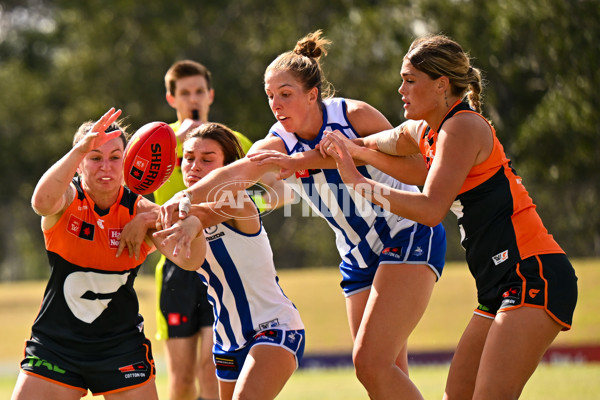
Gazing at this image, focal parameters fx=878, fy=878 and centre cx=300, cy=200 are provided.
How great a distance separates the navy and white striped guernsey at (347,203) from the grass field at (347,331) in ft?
13.0

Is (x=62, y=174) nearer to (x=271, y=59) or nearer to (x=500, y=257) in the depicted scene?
(x=500, y=257)

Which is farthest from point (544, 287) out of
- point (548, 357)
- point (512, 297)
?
point (548, 357)

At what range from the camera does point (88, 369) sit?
4.43 meters

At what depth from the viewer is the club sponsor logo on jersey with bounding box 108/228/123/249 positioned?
4625 millimetres

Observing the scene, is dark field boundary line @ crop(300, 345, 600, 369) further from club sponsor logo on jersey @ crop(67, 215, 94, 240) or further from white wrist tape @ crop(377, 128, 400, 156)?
club sponsor logo on jersey @ crop(67, 215, 94, 240)

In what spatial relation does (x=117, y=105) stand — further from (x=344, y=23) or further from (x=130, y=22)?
(x=344, y=23)

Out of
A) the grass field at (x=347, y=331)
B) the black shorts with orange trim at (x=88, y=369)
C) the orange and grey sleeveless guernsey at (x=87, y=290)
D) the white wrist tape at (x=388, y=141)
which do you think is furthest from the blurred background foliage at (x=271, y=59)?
the black shorts with orange trim at (x=88, y=369)

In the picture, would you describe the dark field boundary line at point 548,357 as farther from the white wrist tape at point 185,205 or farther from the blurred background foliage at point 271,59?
the white wrist tape at point 185,205

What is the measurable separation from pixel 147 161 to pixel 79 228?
0.62 meters

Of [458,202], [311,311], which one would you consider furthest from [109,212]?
[311,311]

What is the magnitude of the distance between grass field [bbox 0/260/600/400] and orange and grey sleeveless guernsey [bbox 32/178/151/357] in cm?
484

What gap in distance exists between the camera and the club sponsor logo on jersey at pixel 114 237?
4.62m

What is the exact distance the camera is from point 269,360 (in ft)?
14.9

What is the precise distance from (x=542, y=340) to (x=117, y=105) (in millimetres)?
32699
